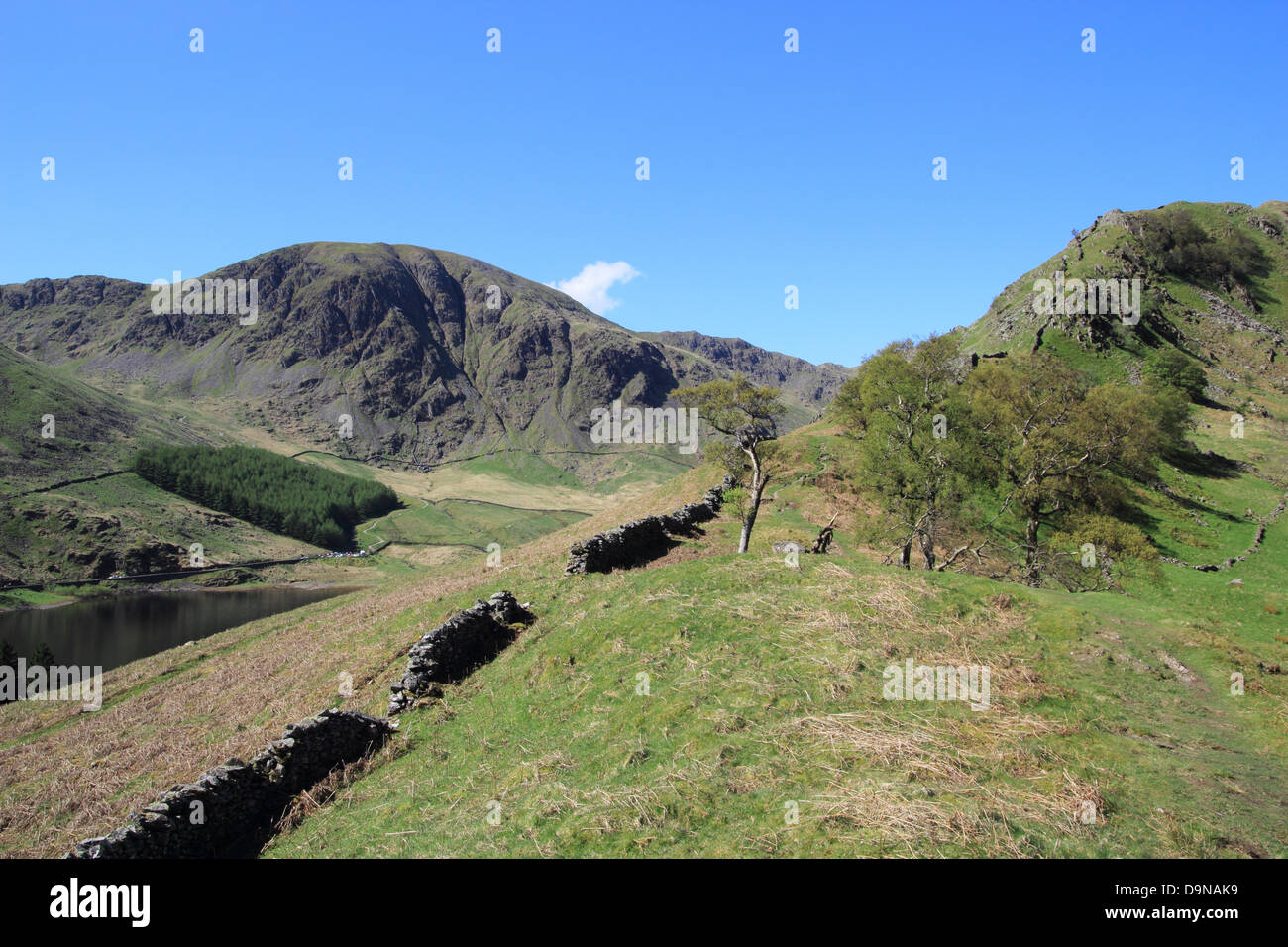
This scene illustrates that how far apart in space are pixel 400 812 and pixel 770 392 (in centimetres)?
2690

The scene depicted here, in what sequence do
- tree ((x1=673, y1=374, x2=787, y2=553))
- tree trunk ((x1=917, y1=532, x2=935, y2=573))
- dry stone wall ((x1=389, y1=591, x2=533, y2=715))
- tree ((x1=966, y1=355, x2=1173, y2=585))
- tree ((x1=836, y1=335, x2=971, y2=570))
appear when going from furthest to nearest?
tree ((x1=966, y1=355, x2=1173, y2=585)), tree ((x1=673, y1=374, x2=787, y2=553)), tree ((x1=836, y1=335, x2=971, y2=570)), tree trunk ((x1=917, y1=532, x2=935, y2=573)), dry stone wall ((x1=389, y1=591, x2=533, y2=715))

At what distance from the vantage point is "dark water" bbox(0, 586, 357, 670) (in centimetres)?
8988

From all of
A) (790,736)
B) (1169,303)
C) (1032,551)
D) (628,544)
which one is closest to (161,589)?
(628,544)

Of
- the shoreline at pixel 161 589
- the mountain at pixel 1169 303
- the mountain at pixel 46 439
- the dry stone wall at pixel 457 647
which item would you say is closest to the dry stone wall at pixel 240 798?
the dry stone wall at pixel 457 647

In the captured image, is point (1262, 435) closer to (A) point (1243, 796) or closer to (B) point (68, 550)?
(A) point (1243, 796)

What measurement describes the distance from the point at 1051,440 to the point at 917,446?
341 inches

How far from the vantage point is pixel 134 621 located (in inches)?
4395

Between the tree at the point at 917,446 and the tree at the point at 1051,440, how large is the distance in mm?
3211

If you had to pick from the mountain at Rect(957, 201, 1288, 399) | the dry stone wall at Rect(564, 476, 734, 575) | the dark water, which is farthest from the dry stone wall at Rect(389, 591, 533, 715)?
the dark water

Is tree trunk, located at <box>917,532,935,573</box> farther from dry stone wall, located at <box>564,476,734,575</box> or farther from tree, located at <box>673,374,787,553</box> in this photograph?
dry stone wall, located at <box>564,476,734,575</box>

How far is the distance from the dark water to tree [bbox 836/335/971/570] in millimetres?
79086

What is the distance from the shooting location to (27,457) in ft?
532

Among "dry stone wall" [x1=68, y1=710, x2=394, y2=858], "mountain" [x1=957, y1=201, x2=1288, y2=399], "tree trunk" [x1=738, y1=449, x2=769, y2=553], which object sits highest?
"mountain" [x1=957, y1=201, x2=1288, y2=399]
